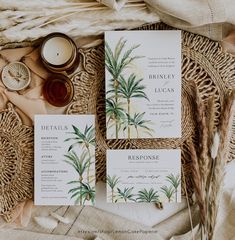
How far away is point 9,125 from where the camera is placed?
1.09 metres

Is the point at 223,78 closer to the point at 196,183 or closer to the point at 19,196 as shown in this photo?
the point at 196,183

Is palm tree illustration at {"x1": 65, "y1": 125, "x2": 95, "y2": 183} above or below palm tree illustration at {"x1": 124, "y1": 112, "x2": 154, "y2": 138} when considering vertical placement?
below

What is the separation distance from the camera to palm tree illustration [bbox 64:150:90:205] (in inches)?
43.2

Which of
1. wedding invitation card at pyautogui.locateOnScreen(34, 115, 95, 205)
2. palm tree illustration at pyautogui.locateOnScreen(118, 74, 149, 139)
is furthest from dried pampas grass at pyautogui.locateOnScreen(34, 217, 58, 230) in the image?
palm tree illustration at pyautogui.locateOnScreen(118, 74, 149, 139)

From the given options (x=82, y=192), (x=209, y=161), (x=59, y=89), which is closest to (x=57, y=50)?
(x=59, y=89)

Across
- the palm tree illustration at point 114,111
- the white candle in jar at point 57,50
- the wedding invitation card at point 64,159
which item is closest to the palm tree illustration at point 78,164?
the wedding invitation card at point 64,159

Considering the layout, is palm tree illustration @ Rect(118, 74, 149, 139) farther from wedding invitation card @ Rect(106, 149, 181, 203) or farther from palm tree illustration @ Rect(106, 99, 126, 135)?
wedding invitation card @ Rect(106, 149, 181, 203)

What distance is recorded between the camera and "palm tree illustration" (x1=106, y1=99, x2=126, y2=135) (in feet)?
3.53

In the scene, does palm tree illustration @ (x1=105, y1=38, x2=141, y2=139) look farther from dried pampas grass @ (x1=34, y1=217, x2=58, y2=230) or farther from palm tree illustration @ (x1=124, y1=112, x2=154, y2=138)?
dried pampas grass @ (x1=34, y1=217, x2=58, y2=230)

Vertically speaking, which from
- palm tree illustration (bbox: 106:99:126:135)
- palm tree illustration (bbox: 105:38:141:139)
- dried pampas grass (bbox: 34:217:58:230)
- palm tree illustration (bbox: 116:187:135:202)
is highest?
palm tree illustration (bbox: 105:38:141:139)

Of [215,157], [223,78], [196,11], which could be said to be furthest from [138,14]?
[215,157]

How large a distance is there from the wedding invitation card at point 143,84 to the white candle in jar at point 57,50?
10 centimetres

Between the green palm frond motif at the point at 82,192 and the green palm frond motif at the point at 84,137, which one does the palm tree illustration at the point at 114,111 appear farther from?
the green palm frond motif at the point at 82,192

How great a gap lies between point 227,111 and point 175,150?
0.52ft
